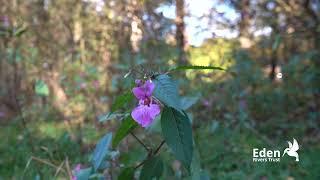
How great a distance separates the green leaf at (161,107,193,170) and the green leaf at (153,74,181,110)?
0.07 meters

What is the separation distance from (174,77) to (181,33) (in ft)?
2.82

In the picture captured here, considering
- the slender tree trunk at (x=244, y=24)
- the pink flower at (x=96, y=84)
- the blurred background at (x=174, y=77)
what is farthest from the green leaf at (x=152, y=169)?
the pink flower at (x=96, y=84)

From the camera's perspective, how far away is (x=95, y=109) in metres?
4.16

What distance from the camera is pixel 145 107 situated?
A: 3.77 ft

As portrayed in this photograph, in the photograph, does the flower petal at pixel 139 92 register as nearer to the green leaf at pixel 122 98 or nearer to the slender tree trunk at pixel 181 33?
the green leaf at pixel 122 98

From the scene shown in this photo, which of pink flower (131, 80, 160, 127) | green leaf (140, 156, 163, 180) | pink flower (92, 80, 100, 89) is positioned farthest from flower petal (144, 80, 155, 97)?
pink flower (92, 80, 100, 89)

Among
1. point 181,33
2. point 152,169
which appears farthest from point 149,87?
point 181,33

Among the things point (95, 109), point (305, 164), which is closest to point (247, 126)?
point (305, 164)

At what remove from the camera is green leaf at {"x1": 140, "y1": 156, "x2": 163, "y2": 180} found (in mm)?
1329

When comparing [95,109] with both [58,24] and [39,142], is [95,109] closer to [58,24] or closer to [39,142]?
[39,142]

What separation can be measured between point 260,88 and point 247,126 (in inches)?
49.9

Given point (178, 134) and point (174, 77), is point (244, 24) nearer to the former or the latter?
point (174, 77)

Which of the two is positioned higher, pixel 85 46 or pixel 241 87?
pixel 85 46

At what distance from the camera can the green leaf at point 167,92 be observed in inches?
42.7
